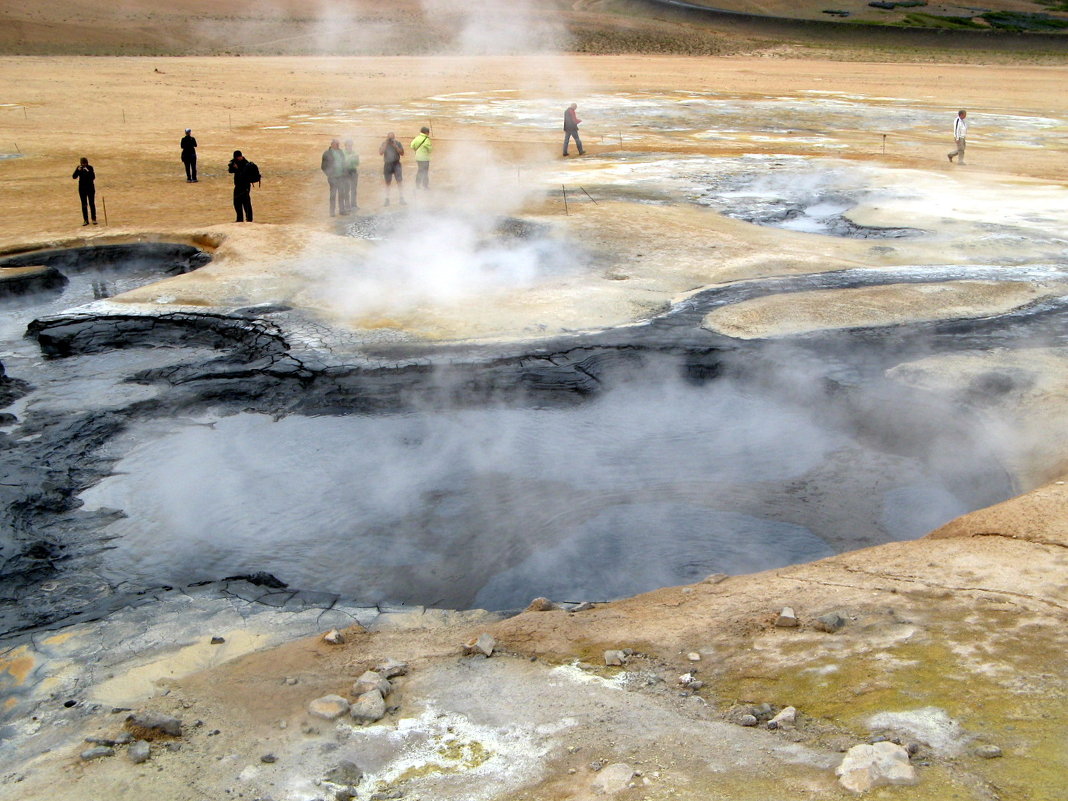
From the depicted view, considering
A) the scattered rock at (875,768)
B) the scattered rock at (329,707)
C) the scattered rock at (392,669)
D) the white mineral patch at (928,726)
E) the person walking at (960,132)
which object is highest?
the person walking at (960,132)

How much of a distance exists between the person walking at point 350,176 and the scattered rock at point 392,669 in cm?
1105

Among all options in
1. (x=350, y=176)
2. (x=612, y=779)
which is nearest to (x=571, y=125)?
(x=350, y=176)

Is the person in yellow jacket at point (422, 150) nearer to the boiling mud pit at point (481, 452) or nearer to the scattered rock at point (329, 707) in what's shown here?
the boiling mud pit at point (481, 452)

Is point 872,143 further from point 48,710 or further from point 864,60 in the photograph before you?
point 864,60

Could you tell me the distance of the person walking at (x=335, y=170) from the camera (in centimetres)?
1452

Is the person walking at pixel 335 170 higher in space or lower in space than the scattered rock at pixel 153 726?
higher

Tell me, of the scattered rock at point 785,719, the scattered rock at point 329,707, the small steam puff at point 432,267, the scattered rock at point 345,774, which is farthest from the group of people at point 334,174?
the scattered rock at point 785,719

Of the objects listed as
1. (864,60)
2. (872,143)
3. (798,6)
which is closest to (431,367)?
(872,143)

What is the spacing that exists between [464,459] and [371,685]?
3210 millimetres

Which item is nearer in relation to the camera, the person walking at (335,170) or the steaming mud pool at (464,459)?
the steaming mud pool at (464,459)

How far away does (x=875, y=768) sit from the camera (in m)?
3.53

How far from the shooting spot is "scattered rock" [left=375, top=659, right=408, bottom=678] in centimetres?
478

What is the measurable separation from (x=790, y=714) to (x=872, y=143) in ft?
69.8

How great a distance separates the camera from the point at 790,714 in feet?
13.3
